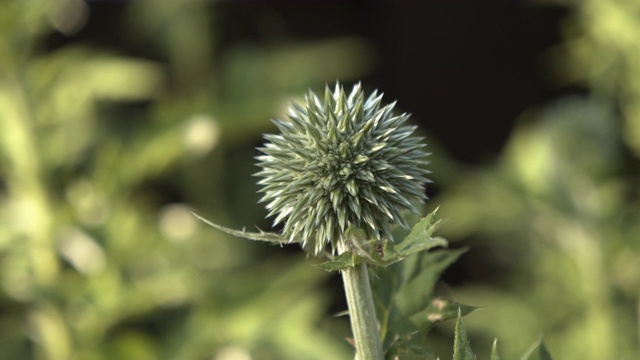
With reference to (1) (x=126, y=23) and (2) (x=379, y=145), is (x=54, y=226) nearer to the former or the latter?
(2) (x=379, y=145)

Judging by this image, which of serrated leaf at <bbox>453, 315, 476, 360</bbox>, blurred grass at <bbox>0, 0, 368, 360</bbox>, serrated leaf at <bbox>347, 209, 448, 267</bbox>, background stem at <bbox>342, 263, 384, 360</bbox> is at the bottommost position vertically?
serrated leaf at <bbox>453, 315, 476, 360</bbox>

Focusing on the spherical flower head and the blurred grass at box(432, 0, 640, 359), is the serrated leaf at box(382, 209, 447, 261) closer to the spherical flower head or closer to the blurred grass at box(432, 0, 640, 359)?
the spherical flower head

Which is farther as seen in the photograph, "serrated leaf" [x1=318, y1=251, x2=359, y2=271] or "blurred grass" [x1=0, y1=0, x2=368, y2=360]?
"blurred grass" [x1=0, y1=0, x2=368, y2=360]

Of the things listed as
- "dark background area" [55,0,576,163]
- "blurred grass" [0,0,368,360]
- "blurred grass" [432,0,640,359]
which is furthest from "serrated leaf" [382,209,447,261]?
"dark background area" [55,0,576,163]

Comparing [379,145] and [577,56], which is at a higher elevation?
[577,56]

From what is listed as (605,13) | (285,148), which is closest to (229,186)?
(605,13)

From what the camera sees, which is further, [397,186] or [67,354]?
[67,354]

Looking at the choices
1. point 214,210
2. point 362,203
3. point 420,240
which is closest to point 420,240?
point 420,240
